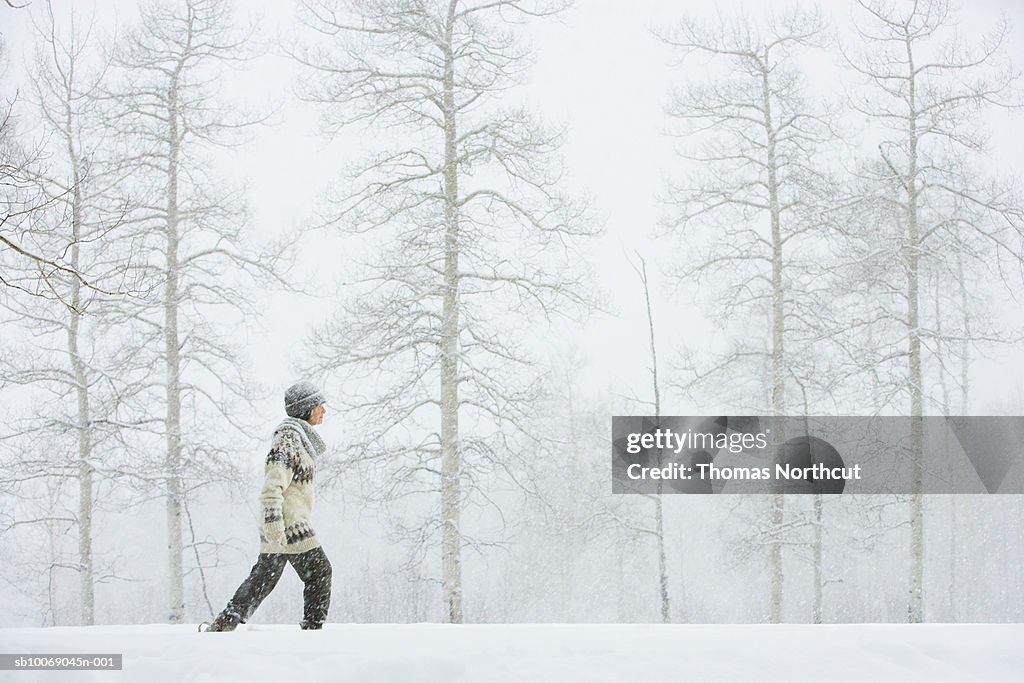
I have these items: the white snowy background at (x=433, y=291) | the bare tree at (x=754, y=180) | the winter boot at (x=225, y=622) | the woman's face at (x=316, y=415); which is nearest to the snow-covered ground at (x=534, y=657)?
the winter boot at (x=225, y=622)

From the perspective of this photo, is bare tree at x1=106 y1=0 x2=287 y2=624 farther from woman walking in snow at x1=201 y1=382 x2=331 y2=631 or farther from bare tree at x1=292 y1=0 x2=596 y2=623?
woman walking in snow at x1=201 y1=382 x2=331 y2=631

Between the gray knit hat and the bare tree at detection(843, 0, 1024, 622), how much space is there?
6881 mm

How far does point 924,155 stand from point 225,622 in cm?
855

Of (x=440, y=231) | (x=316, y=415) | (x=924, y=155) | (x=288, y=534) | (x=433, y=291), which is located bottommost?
(x=288, y=534)

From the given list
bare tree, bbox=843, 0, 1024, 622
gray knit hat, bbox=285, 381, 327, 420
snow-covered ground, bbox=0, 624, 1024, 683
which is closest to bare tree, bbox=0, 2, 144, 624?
gray knit hat, bbox=285, 381, 327, 420

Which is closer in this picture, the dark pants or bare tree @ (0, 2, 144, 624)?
the dark pants

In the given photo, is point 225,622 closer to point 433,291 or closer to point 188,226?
point 433,291

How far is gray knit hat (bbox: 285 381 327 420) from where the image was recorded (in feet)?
15.6

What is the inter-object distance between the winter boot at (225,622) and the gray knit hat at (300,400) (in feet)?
3.57

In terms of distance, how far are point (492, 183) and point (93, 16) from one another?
177 inches

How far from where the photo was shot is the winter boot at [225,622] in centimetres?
437

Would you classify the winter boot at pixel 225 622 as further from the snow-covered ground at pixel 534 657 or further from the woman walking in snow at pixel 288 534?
the snow-covered ground at pixel 534 657

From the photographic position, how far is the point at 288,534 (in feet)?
14.7

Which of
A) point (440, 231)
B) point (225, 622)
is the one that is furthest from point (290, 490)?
point (440, 231)
